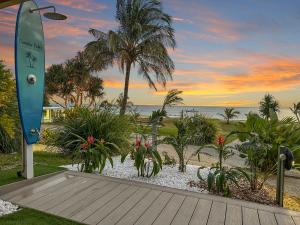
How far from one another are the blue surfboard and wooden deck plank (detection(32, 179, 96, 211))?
101cm

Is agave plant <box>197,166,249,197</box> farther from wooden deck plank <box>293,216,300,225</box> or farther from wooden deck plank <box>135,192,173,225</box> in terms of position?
wooden deck plank <box>293,216,300,225</box>

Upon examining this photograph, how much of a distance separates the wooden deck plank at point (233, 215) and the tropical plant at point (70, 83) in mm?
28597

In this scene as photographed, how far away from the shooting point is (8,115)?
260 inches

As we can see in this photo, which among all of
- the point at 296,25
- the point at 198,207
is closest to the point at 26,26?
the point at 198,207

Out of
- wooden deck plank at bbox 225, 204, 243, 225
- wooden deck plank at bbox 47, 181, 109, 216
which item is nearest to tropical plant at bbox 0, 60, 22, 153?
wooden deck plank at bbox 47, 181, 109, 216

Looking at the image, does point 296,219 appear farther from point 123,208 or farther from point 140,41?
point 140,41

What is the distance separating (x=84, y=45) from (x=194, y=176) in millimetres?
14811

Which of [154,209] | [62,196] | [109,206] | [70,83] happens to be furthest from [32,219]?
[70,83]

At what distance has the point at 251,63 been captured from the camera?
44.0 feet

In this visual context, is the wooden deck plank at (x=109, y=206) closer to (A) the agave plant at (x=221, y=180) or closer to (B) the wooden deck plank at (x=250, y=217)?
(A) the agave plant at (x=221, y=180)

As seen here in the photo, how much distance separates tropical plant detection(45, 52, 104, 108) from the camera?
31562 mm

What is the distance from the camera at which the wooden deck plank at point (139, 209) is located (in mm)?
2793

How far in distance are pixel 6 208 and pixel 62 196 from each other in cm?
60

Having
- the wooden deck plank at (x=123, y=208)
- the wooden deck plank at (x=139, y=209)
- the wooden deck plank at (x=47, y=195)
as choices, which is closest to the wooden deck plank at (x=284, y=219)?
the wooden deck plank at (x=139, y=209)
